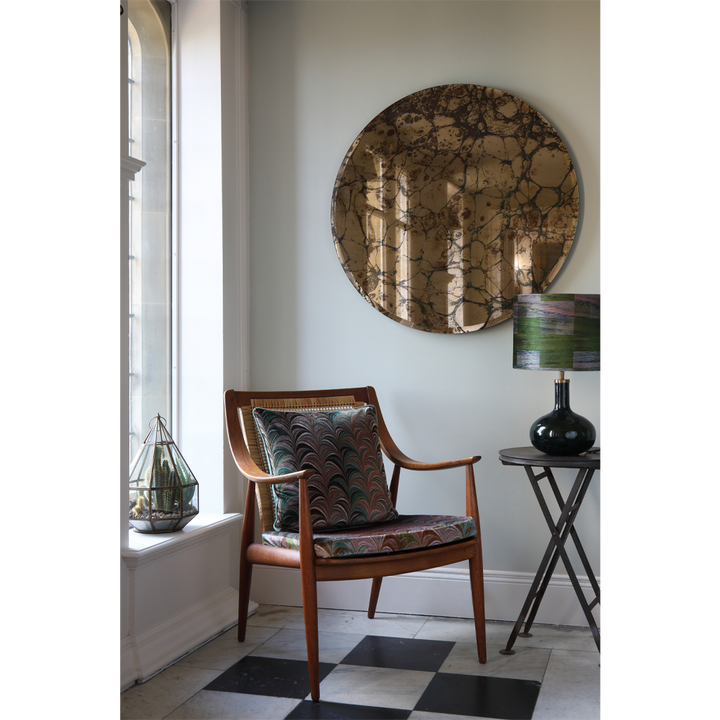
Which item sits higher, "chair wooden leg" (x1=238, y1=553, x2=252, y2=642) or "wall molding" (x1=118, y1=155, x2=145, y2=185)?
"wall molding" (x1=118, y1=155, x2=145, y2=185)

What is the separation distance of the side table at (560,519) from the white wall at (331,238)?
247 mm

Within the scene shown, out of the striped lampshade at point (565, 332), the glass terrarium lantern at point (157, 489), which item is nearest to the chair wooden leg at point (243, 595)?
the glass terrarium lantern at point (157, 489)

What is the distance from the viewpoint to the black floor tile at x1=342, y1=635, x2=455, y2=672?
241 cm

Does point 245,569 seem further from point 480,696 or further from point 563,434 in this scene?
point 563,434

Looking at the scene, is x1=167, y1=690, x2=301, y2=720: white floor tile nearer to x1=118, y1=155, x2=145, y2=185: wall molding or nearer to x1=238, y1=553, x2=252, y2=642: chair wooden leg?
x1=238, y1=553, x2=252, y2=642: chair wooden leg

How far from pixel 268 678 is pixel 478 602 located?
2.39ft

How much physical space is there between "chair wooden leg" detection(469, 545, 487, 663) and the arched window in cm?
134

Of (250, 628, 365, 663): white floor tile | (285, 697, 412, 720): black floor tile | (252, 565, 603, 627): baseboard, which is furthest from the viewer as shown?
(252, 565, 603, 627): baseboard

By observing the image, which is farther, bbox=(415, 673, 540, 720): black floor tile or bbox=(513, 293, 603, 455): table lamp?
bbox=(513, 293, 603, 455): table lamp

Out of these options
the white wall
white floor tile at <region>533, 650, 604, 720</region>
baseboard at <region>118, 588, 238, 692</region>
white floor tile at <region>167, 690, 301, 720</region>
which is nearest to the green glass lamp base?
the white wall

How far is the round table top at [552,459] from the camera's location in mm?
2336

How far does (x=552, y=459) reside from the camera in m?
2.40
